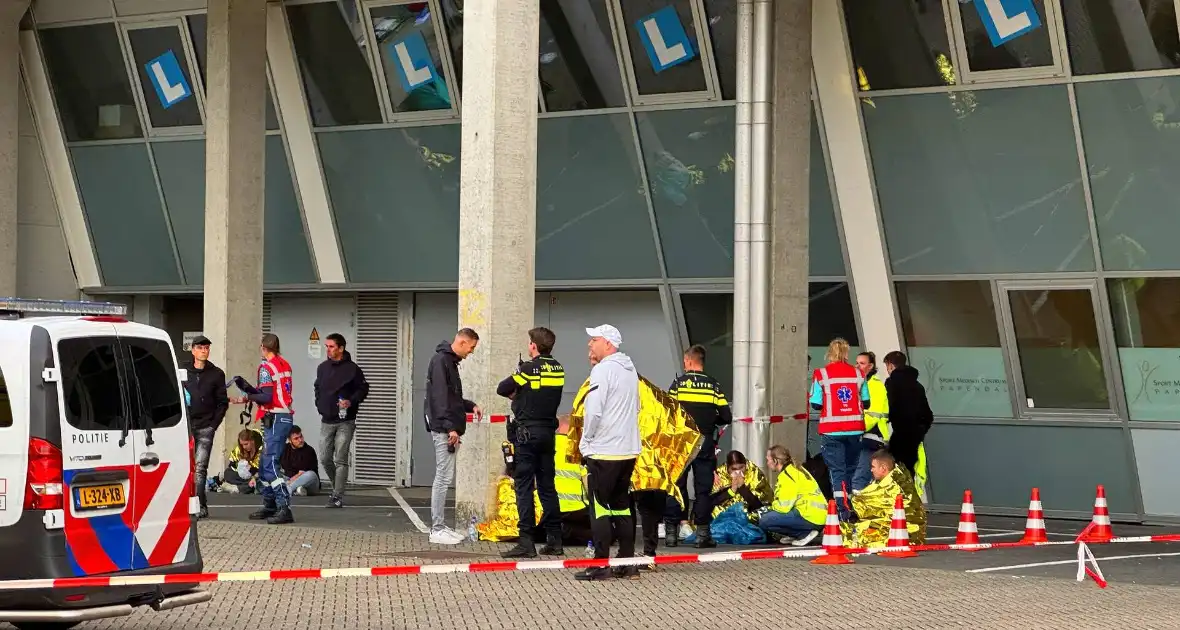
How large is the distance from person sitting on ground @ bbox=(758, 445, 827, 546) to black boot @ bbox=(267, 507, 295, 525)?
436 centimetres

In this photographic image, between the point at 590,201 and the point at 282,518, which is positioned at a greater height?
the point at 590,201

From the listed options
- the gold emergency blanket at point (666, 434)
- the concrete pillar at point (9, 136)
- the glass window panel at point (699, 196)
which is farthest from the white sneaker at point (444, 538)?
Result: the concrete pillar at point (9, 136)

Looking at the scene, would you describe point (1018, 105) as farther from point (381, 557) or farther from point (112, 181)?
point (112, 181)

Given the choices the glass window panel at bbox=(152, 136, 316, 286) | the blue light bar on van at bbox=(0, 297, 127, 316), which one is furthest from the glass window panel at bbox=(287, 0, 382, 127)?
the blue light bar on van at bbox=(0, 297, 127, 316)

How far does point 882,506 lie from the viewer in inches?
537

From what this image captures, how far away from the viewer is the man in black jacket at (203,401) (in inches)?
612

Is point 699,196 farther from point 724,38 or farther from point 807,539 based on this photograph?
point 807,539

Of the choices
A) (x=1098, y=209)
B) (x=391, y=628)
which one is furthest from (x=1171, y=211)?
(x=391, y=628)

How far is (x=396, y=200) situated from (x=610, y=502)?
32.6 ft

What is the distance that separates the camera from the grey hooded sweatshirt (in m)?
11.4

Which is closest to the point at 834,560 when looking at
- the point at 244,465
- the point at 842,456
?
the point at 842,456

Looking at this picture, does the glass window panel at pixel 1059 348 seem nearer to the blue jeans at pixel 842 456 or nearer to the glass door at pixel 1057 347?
the glass door at pixel 1057 347

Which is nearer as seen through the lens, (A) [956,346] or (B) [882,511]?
(B) [882,511]

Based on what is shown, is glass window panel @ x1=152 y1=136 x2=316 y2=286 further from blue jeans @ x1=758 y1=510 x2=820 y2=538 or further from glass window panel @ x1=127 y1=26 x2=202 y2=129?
blue jeans @ x1=758 y1=510 x2=820 y2=538
